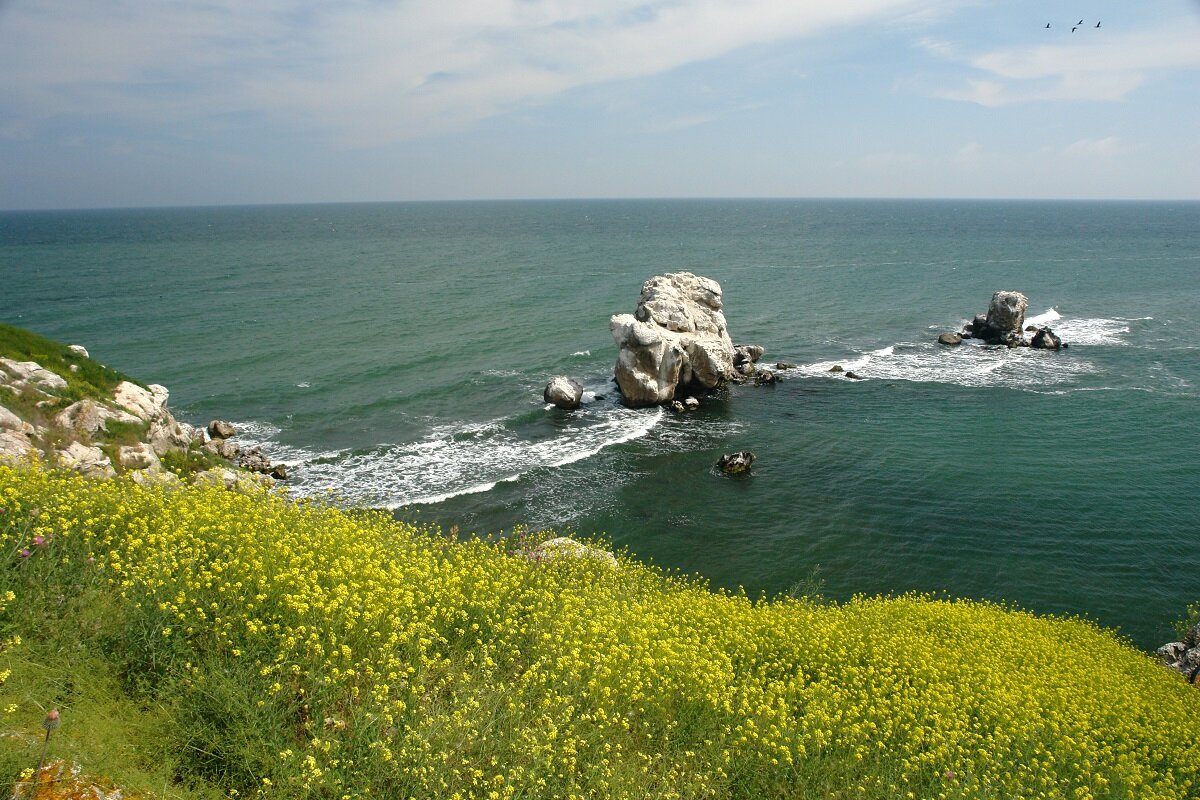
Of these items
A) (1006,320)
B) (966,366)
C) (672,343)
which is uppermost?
(1006,320)

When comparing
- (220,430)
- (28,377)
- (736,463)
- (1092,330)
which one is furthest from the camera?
(1092,330)

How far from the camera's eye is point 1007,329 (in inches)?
2462

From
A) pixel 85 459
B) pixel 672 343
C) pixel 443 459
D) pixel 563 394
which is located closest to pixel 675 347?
pixel 672 343

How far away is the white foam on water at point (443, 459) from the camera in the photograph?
33.3 metres

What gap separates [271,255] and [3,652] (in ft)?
427

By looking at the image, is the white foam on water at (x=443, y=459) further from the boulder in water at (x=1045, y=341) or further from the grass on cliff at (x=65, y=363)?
the boulder in water at (x=1045, y=341)

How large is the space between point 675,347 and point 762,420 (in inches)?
311

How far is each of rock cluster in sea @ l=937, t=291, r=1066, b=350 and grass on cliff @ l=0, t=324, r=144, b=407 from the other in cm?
6241

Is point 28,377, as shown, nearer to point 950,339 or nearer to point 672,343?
point 672,343

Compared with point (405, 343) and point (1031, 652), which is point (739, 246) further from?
point (1031, 652)

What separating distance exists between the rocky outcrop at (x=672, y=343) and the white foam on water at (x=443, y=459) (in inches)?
122

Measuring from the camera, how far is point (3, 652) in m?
8.66

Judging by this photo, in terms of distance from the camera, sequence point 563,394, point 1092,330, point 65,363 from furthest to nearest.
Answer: point 1092,330
point 563,394
point 65,363

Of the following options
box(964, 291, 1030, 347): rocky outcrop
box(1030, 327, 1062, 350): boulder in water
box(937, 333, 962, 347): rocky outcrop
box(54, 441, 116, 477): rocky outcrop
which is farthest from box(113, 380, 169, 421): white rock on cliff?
box(1030, 327, 1062, 350): boulder in water
